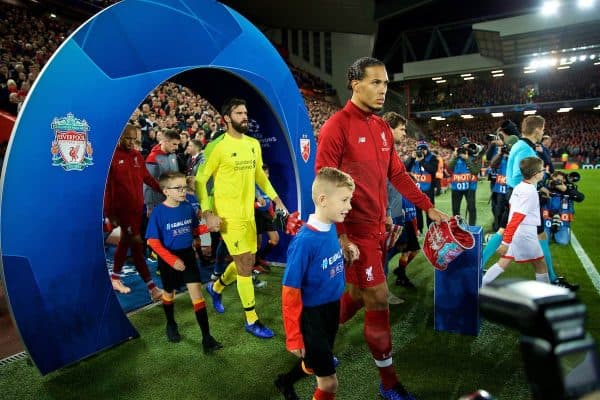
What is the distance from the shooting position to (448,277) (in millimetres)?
3830

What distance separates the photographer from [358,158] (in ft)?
9.42

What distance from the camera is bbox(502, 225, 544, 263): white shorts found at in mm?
4176

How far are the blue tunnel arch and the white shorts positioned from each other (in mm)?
3573

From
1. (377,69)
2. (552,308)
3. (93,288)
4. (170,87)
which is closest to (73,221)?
(93,288)

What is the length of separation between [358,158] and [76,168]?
2.21 metres

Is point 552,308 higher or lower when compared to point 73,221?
higher

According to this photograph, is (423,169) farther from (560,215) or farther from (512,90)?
(512,90)

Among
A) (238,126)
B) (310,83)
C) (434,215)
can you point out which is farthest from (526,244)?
(310,83)

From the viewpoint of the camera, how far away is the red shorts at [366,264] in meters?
2.82

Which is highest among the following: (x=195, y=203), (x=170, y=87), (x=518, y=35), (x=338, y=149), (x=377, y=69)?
(x=518, y=35)

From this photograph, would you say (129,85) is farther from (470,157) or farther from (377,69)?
(470,157)

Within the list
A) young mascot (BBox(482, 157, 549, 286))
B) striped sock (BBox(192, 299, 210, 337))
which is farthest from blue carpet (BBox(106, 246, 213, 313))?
young mascot (BBox(482, 157, 549, 286))

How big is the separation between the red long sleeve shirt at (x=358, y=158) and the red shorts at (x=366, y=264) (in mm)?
67

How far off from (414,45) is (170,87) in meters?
27.3
